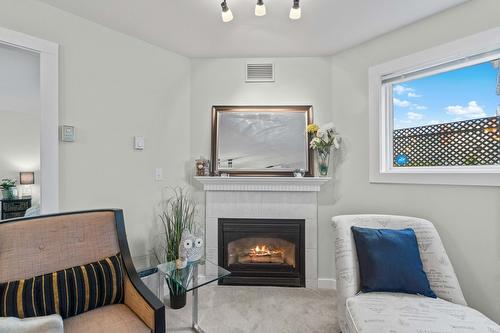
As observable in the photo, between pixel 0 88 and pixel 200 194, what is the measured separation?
2.45 m

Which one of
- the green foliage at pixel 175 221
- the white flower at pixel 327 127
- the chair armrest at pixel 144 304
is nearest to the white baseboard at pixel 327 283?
the green foliage at pixel 175 221

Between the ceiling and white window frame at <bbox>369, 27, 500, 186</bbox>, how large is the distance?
1.02 feet

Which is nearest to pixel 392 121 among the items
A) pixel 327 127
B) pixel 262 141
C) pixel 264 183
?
pixel 327 127

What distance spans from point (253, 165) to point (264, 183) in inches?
9.0

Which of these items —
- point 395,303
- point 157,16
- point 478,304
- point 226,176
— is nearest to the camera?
point 395,303

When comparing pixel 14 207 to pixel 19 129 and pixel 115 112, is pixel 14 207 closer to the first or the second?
pixel 19 129

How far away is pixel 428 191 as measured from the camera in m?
1.98

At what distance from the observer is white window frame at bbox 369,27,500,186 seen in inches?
67.5

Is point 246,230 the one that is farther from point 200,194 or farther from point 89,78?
point 89,78

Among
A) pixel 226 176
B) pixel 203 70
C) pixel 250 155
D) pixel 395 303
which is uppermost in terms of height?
pixel 203 70

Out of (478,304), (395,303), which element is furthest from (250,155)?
(478,304)

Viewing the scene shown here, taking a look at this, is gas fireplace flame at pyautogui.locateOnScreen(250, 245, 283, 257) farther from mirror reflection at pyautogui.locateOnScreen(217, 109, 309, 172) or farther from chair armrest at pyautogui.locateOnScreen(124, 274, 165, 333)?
chair armrest at pyautogui.locateOnScreen(124, 274, 165, 333)

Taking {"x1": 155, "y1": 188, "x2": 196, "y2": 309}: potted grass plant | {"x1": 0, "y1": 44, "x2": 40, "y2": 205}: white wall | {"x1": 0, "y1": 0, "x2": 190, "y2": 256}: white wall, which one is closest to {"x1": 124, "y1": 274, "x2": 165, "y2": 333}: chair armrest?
{"x1": 155, "y1": 188, "x2": 196, "y2": 309}: potted grass plant

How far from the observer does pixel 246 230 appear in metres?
2.56
